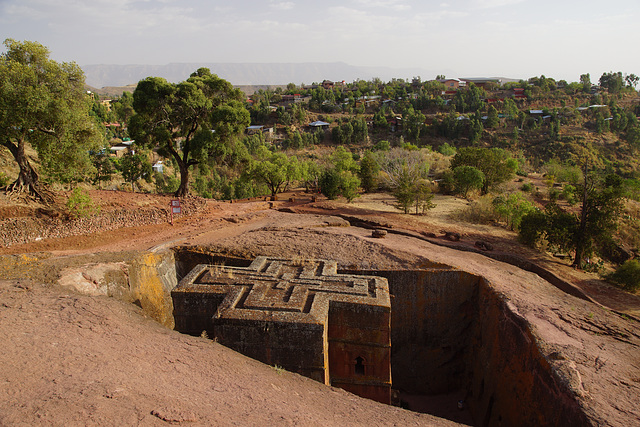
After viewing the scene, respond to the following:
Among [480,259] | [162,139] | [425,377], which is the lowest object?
[425,377]

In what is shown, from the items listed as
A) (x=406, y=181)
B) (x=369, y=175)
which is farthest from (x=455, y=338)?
(x=369, y=175)

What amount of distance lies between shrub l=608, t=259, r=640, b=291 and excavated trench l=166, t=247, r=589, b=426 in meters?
4.75

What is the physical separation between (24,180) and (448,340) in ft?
45.1

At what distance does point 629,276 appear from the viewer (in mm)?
10102

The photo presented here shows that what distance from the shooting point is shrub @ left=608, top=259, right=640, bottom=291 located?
10.0m

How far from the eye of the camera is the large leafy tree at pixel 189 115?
1565 cm

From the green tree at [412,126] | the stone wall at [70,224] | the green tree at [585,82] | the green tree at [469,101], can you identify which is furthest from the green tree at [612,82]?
the stone wall at [70,224]

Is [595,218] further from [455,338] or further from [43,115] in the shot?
[43,115]

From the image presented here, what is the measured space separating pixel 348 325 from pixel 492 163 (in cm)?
2075

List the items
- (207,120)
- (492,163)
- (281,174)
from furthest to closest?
(492,163)
(281,174)
(207,120)

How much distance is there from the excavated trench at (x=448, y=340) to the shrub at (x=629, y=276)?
4755 millimetres

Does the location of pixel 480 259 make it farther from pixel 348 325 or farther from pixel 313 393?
pixel 313 393

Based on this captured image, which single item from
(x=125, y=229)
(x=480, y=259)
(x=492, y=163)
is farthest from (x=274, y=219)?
(x=492, y=163)

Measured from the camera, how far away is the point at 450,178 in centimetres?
2422
